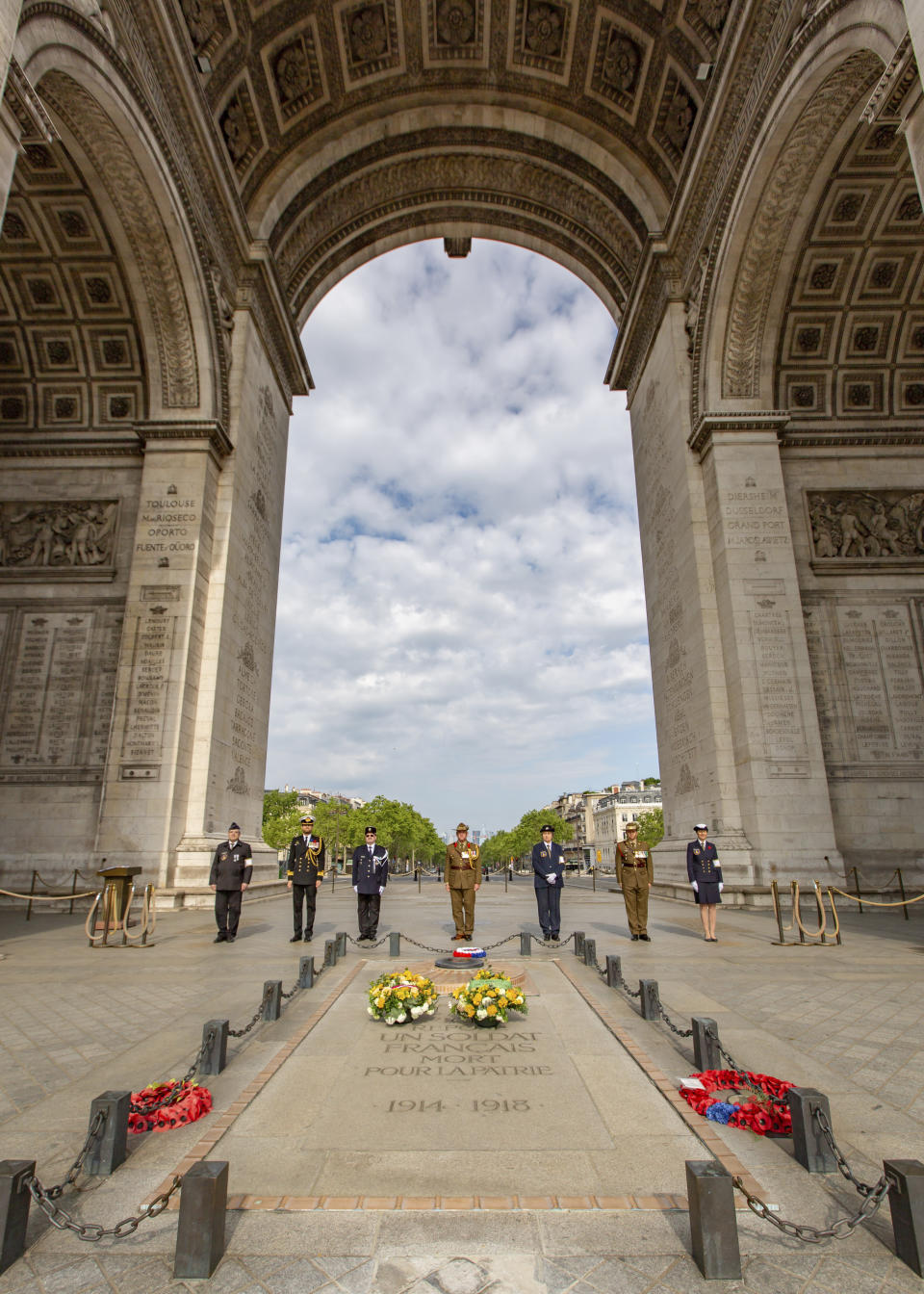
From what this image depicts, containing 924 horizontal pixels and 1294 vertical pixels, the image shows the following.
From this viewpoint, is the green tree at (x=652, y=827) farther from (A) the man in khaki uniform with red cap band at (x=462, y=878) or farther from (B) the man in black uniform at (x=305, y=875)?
(B) the man in black uniform at (x=305, y=875)

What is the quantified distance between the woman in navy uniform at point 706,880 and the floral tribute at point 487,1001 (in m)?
5.84

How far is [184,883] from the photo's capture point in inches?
620

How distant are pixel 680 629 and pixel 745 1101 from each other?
16.6 metres

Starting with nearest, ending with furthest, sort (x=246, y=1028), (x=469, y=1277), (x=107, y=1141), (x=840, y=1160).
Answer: (x=469, y=1277) < (x=840, y=1160) < (x=107, y=1141) < (x=246, y=1028)

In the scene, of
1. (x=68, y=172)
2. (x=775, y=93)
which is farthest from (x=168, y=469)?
(x=775, y=93)

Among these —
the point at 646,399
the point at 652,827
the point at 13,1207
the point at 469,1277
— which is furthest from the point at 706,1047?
the point at 652,827

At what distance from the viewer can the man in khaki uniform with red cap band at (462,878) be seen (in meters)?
11.2

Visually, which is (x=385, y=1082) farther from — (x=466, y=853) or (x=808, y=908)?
(x=808, y=908)

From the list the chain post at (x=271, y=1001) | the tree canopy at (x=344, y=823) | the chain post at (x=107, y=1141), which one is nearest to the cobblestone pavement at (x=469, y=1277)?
the chain post at (x=107, y=1141)

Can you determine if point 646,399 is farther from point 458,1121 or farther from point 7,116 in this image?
point 458,1121

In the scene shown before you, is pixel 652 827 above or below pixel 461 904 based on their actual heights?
above

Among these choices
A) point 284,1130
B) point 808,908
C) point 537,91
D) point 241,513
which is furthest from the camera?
point 537,91

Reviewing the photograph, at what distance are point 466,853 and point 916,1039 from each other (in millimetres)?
6848

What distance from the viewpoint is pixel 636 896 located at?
37.1 ft
